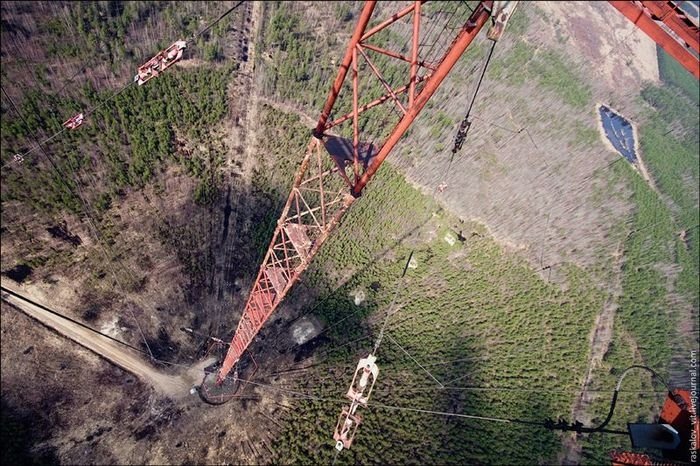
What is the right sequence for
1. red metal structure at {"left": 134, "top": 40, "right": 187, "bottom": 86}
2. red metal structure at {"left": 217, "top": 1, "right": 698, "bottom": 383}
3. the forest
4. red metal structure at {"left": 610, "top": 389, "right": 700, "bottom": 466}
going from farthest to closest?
the forest
red metal structure at {"left": 134, "top": 40, "right": 187, "bottom": 86}
red metal structure at {"left": 610, "top": 389, "right": 700, "bottom": 466}
red metal structure at {"left": 217, "top": 1, "right": 698, "bottom": 383}

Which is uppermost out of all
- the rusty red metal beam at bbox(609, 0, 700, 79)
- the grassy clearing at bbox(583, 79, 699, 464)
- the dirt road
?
the rusty red metal beam at bbox(609, 0, 700, 79)

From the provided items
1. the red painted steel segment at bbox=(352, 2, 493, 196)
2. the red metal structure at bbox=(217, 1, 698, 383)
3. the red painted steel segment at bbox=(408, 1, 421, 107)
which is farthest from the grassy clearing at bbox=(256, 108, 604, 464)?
the red painted steel segment at bbox=(408, 1, 421, 107)

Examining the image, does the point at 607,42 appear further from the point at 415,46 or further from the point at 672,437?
the point at 415,46

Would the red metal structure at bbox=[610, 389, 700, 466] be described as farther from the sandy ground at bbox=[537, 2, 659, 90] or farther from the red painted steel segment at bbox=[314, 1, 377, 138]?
the sandy ground at bbox=[537, 2, 659, 90]

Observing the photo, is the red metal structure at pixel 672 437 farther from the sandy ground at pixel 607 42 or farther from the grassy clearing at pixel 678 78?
→ the grassy clearing at pixel 678 78

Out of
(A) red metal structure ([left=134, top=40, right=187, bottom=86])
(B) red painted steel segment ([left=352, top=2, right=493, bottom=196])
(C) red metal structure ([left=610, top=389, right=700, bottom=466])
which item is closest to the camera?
(B) red painted steel segment ([left=352, top=2, right=493, bottom=196])

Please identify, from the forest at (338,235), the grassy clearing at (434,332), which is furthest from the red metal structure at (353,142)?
the forest at (338,235)

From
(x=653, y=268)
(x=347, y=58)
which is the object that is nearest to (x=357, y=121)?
(x=347, y=58)
